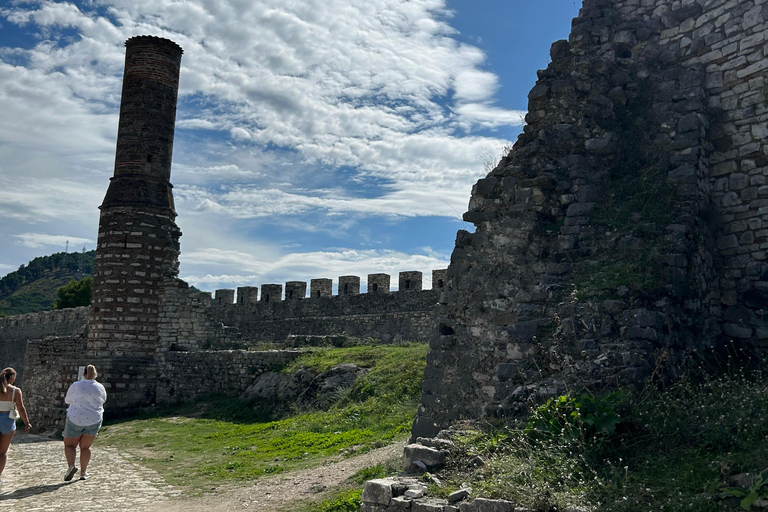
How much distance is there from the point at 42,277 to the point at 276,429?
288 feet

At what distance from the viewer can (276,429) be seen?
12227 mm

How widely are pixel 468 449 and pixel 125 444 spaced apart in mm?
9544

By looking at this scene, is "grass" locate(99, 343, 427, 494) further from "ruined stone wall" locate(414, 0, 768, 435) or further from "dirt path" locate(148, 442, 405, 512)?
"ruined stone wall" locate(414, 0, 768, 435)

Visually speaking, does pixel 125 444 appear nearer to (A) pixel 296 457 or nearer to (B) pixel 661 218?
(A) pixel 296 457

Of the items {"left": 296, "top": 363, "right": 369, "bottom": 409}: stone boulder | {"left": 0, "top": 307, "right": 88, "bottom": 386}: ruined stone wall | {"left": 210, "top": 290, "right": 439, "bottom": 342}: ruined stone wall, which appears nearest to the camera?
{"left": 296, "top": 363, "right": 369, "bottom": 409}: stone boulder

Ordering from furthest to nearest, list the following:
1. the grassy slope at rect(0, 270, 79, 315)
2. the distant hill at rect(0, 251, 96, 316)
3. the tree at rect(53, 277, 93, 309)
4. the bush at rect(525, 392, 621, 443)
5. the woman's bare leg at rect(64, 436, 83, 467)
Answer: the distant hill at rect(0, 251, 96, 316) → the grassy slope at rect(0, 270, 79, 315) → the tree at rect(53, 277, 93, 309) → the woman's bare leg at rect(64, 436, 83, 467) → the bush at rect(525, 392, 621, 443)

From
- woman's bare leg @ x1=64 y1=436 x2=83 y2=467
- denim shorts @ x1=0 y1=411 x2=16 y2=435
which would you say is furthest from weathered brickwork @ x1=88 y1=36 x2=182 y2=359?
denim shorts @ x1=0 y1=411 x2=16 y2=435

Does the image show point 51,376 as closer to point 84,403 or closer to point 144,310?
point 144,310

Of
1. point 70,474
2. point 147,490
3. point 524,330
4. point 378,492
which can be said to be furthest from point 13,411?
point 524,330

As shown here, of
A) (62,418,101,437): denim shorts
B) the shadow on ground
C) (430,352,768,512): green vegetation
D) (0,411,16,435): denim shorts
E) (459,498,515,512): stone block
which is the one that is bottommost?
the shadow on ground

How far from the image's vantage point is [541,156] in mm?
8156

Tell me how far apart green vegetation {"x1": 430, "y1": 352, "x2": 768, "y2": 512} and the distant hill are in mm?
82252

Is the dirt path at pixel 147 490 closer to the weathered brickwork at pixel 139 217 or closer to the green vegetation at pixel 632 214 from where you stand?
the green vegetation at pixel 632 214

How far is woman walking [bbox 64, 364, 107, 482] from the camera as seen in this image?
876 cm
